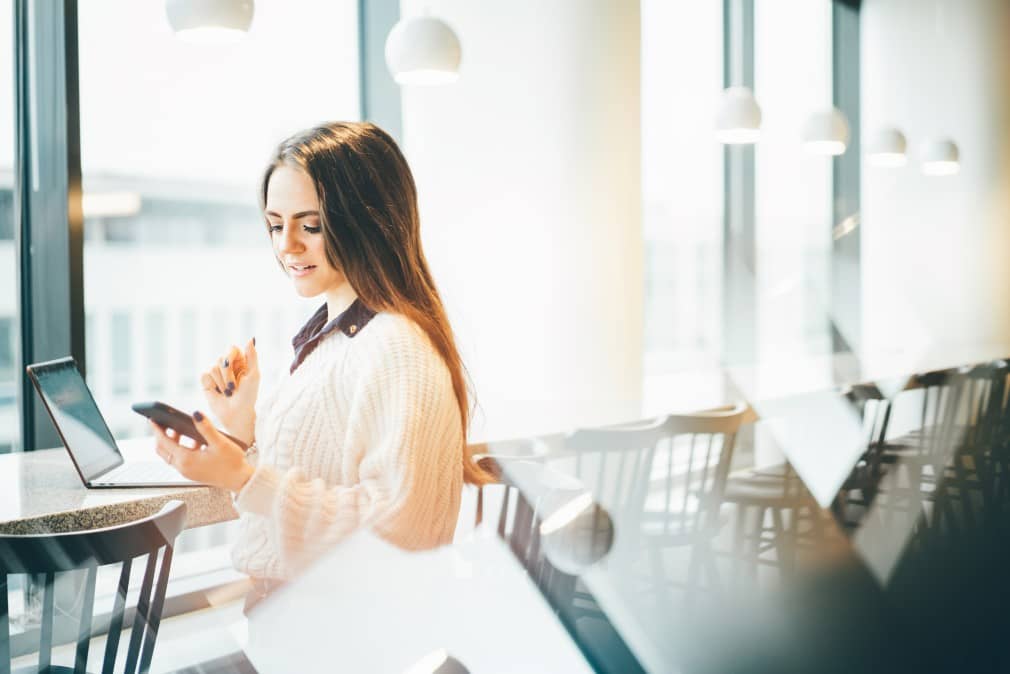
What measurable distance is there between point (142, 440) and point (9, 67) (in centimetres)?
104

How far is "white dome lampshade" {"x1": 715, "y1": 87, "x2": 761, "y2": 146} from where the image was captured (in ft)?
11.8

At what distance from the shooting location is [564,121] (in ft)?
11.4

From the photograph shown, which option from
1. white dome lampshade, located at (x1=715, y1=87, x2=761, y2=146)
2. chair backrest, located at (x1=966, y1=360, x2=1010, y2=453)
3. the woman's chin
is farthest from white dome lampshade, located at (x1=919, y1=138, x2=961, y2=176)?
the woman's chin

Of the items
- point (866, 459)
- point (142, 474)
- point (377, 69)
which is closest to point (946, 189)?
point (866, 459)

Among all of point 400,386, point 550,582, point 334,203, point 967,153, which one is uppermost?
point 967,153

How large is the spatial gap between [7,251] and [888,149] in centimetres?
269

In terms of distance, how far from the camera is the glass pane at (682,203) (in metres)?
4.25

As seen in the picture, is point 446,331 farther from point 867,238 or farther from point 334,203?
point 867,238

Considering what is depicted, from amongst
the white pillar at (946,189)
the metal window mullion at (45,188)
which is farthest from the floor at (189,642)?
→ the white pillar at (946,189)

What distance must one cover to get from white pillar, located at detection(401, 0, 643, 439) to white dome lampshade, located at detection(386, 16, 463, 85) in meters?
0.80

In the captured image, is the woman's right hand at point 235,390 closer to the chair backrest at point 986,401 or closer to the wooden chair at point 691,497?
the wooden chair at point 691,497

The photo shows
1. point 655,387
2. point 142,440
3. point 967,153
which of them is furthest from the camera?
point 655,387

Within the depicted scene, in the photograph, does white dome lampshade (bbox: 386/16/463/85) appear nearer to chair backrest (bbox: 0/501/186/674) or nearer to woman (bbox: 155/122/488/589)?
woman (bbox: 155/122/488/589)

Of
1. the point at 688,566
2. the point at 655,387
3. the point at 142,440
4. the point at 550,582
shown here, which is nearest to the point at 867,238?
the point at 655,387
